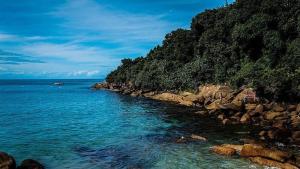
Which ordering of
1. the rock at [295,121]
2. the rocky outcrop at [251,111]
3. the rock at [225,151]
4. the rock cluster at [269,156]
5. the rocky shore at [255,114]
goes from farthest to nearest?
the rock at [295,121] < the rocky outcrop at [251,111] < the rock at [225,151] < the rocky shore at [255,114] < the rock cluster at [269,156]

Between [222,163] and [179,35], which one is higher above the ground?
[179,35]

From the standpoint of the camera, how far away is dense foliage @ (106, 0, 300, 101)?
4997cm

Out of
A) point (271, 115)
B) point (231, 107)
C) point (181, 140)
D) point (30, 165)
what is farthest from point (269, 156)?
point (231, 107)

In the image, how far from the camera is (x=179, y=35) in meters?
95.4

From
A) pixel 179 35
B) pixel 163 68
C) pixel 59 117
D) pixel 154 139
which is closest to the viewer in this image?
pixel 154 139

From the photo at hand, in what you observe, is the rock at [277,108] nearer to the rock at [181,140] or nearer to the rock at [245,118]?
the rock at [245,118]

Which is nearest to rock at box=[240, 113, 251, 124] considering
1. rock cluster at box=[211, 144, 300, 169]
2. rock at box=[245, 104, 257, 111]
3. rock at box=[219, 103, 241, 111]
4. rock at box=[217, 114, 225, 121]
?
rock at box=[219, 103, 241, 111]

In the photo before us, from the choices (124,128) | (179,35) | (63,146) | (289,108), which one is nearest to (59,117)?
(124,128)

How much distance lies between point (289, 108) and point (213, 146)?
63.2 feet

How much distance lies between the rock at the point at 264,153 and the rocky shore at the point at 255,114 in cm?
7

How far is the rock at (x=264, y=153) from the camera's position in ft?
79.0

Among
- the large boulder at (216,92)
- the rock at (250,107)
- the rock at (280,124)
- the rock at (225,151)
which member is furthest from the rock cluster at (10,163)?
the large boulder at (216,92)

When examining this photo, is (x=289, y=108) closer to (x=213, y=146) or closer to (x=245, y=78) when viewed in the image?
(x=245, y=78)

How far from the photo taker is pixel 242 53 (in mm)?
63750
